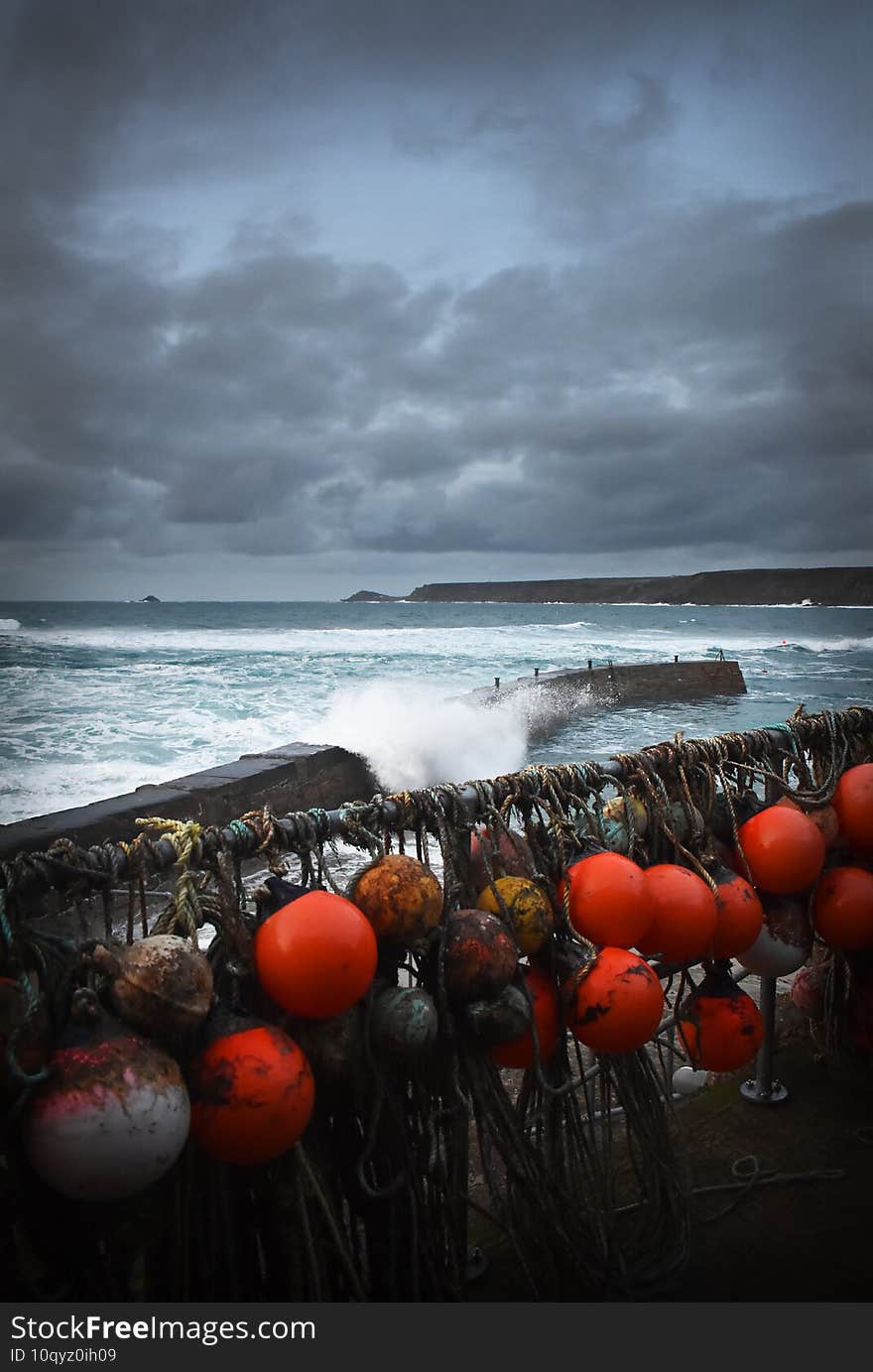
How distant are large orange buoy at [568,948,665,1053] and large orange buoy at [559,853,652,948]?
0.16 ft

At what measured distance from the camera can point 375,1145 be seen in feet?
4.94

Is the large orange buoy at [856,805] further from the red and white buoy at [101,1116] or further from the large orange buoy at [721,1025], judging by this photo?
the red and white buoy at [101,1116]

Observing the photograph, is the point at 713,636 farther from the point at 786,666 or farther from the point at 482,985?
the point at 482,985

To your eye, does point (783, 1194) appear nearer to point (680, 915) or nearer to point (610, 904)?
point (680, 915)

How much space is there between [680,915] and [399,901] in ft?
2.12

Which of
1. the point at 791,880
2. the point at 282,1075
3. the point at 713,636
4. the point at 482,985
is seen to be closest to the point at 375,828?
the point at 482,985

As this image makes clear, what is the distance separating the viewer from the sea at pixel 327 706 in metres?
11.2

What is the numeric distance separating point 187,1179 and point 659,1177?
45.9 inches

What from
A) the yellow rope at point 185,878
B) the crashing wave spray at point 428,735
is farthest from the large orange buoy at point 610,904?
the crashing wave spray at point 428,735

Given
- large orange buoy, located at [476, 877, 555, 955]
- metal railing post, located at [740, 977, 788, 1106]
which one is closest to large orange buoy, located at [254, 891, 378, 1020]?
large orange buoy, located at [476, 877, 555, 955]

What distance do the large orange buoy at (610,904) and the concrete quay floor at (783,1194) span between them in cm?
79

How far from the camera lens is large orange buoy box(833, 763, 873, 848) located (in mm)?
2111

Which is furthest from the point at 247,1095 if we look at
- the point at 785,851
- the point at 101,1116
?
the point at 785,851

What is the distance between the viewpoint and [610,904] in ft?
5.31
